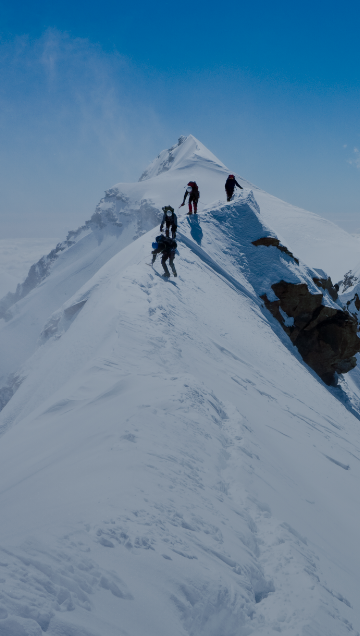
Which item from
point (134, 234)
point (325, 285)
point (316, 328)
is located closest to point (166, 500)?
point (316, 328)

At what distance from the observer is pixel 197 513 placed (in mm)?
3209

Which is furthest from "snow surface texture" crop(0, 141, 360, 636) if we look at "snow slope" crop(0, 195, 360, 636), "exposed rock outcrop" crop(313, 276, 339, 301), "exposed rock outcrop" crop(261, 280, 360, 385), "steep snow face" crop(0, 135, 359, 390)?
"steep snow face" crop(0, 135, 359, 390)

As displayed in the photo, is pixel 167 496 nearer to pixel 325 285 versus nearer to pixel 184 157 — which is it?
pixel 325 285

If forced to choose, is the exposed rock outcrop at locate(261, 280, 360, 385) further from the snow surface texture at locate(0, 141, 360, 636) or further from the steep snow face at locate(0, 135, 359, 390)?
the steep snow face at locate(0, 135, 359, 390)

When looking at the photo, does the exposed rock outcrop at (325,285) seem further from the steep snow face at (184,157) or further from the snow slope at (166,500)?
the steep snow face at (184,157)

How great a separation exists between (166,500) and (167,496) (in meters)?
0.05

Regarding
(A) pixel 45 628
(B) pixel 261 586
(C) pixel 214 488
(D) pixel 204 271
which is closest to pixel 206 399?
(C) pixel 214 488

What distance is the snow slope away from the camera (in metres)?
2.32

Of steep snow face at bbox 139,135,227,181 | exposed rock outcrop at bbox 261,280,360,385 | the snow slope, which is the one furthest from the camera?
steep snow face at bbox 139,135,227,181

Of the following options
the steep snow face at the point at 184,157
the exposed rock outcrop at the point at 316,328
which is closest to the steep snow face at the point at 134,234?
the steep snow face at the point at 184,157

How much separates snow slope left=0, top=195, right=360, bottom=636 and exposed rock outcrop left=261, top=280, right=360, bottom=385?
8067 mm

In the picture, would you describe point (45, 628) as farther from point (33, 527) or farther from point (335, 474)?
point (335, 474)

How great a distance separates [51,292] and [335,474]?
7490 centimetres

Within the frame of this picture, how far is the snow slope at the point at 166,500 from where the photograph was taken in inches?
91.4
